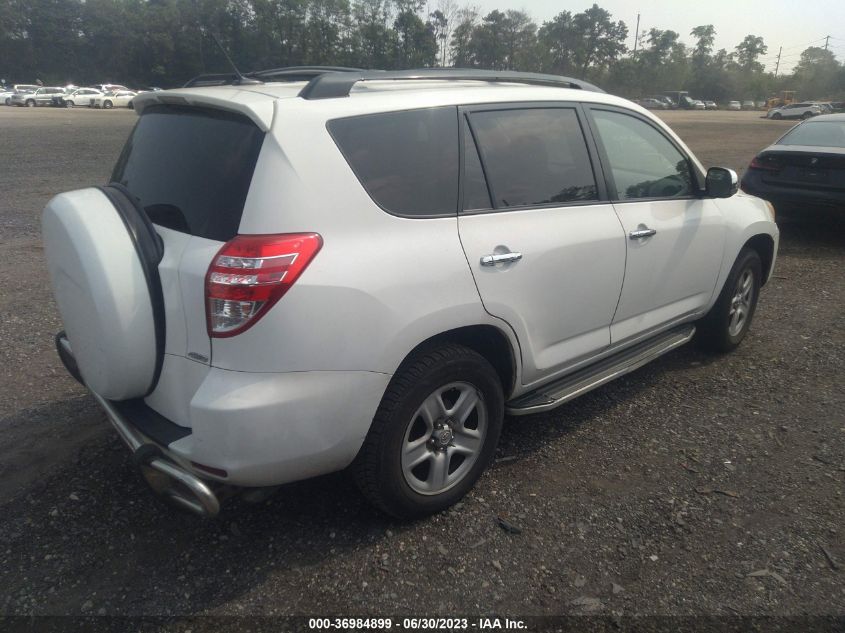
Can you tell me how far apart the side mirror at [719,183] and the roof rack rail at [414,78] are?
0.93 meters

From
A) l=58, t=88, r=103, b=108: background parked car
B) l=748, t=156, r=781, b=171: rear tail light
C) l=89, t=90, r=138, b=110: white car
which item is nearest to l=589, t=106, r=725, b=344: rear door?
l=748, t=156, r=781, b=171: rear tail light

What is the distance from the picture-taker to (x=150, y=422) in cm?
259

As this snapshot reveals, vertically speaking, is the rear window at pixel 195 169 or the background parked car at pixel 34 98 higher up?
the rear window at pixel 195 169

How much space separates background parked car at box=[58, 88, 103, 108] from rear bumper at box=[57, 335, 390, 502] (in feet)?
164

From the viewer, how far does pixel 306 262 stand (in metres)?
2.33

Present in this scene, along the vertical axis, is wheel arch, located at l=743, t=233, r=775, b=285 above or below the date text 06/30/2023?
above

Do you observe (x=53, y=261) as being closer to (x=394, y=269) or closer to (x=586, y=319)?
(x=394, y=269)

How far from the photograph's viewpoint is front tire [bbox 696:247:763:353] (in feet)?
14.9

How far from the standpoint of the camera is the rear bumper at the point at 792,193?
774 centimetres

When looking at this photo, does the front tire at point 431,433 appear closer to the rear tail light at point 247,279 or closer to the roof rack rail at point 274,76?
the rear tail light at point 247,279

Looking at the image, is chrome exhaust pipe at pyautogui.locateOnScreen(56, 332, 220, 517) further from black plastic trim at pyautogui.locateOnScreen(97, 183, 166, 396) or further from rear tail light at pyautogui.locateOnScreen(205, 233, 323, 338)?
rear tail light at pyautogui.locateOnScreen(205, 233, 323, 338)

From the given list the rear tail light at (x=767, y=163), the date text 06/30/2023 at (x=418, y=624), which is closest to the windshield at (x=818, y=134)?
the rear tail light at (x=767, y=163)

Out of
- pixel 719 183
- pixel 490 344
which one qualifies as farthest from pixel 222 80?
pixel 719 183

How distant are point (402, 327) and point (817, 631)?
1.81 metres
